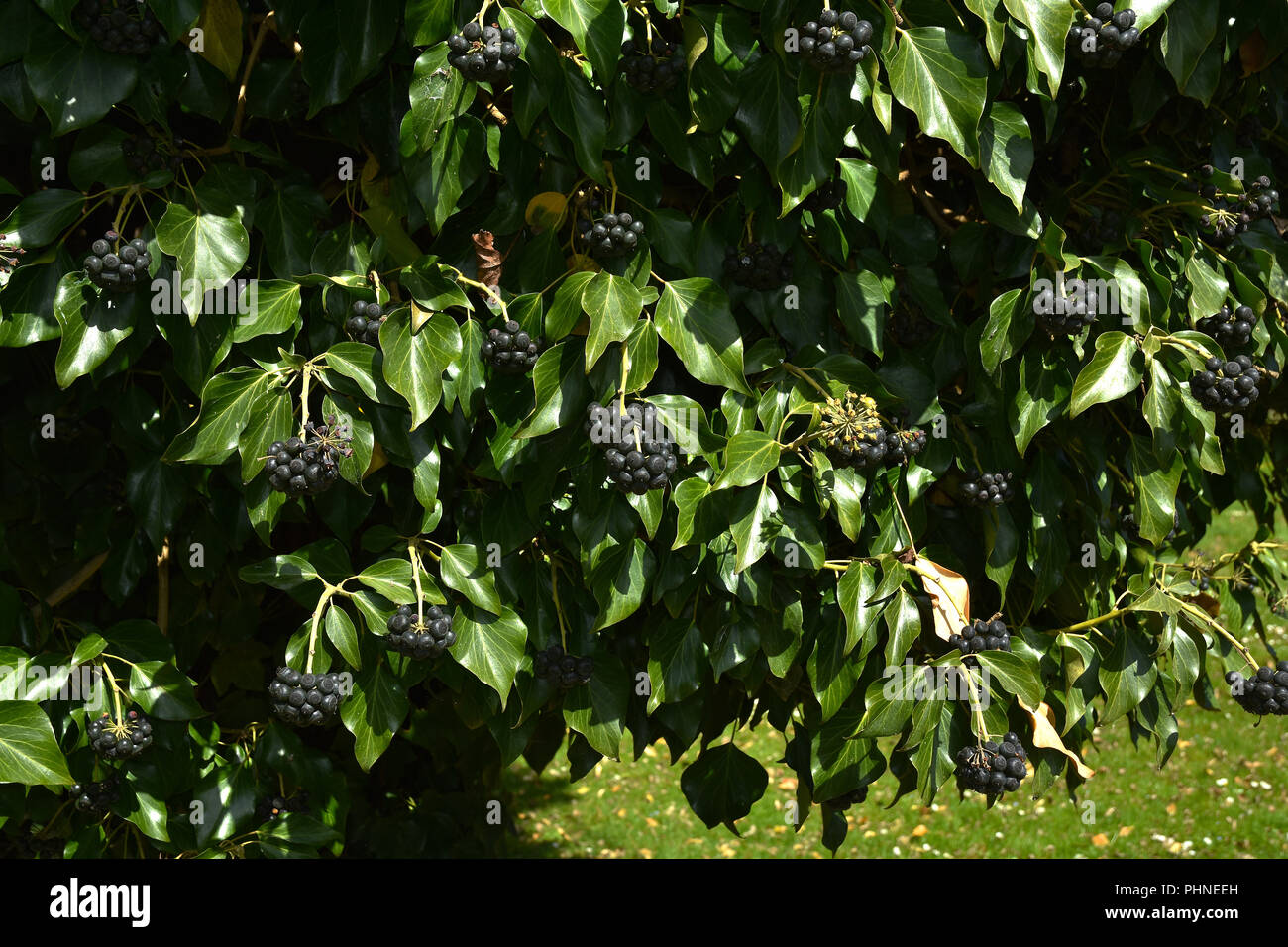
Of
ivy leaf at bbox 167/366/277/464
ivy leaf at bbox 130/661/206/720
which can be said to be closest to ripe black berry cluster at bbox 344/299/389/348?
ivy leaf at bbox 167/366/277/464

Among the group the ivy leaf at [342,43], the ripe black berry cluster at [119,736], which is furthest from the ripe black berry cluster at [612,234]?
the ripe black berry cluster at [119,736]

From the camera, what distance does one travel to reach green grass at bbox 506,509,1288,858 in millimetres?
6191

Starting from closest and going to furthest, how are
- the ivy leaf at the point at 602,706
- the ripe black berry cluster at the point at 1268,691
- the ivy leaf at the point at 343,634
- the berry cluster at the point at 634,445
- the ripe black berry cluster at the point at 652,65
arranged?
the berry cluster at the point at 634,445 → the ripe black berry cluster at the point at 652,65 → the ivy leaf at the point at 343,634 → the ivy leaf at the point at 602,706 → the ripe black berry cluster at the point at 1268,691

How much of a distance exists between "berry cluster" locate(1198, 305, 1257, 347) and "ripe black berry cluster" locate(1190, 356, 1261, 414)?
0.43 ft

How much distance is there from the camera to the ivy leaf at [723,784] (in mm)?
3195

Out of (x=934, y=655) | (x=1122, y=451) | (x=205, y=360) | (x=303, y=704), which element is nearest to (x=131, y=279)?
(x=205, y=360)

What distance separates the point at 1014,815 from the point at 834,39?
5.37 m

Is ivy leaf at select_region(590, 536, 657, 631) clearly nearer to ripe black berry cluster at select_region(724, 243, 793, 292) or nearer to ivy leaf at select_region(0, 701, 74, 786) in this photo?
ripe black berry cluster at select_region(724, 243, 793, 292)

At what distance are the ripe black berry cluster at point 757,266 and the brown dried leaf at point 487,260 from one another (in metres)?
0.53

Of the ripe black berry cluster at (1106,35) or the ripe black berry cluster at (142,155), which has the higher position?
the ripe black berry cluster at (1106,35)

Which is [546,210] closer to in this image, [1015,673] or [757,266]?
[757,266]

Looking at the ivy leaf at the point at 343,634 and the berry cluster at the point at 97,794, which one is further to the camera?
the berry cluster at the point at 97,794

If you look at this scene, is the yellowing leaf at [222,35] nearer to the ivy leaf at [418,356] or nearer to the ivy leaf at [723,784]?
the ivy leaf at [418,356]

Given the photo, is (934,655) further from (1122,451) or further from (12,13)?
(12,13)
